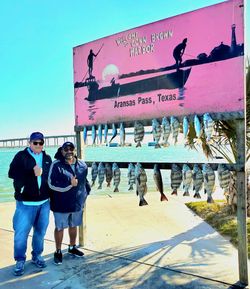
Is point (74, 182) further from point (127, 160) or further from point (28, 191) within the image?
point (127, 160)

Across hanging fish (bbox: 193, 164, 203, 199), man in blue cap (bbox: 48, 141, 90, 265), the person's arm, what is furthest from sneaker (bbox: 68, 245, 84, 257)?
hanging fish (bbox: 193, 164, 203, 199)

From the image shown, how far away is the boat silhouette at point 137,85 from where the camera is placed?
398 centimetres

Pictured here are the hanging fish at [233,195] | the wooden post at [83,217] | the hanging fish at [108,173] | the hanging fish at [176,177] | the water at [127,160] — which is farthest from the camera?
the water at [127,160]

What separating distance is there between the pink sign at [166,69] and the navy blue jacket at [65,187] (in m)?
1.01

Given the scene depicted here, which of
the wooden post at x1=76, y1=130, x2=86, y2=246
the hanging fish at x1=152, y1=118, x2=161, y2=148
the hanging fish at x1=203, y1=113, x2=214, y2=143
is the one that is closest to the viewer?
the hanging fish at x1=203, y1=113, x2=214, y2=143

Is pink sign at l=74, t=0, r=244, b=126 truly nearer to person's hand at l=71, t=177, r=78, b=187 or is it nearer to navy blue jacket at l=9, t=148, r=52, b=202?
person's hand at l=71, t=177, r=78, b=187

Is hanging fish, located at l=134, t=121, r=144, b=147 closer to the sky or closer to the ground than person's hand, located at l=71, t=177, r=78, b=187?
closer to the sky

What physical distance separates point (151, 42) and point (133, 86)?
67 centimetres

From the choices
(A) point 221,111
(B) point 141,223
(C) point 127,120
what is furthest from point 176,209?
(A) point 221,111

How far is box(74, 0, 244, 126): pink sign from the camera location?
354cm

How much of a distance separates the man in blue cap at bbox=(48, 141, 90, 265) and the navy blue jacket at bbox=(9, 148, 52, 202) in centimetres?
21

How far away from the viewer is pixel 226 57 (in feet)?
11.6

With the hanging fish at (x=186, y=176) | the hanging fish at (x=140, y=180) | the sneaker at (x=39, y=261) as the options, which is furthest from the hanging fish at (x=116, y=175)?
the sneaker at (x=39, y=261)

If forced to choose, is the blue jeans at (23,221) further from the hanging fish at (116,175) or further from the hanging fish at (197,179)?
the hanging fish at (197,179)
